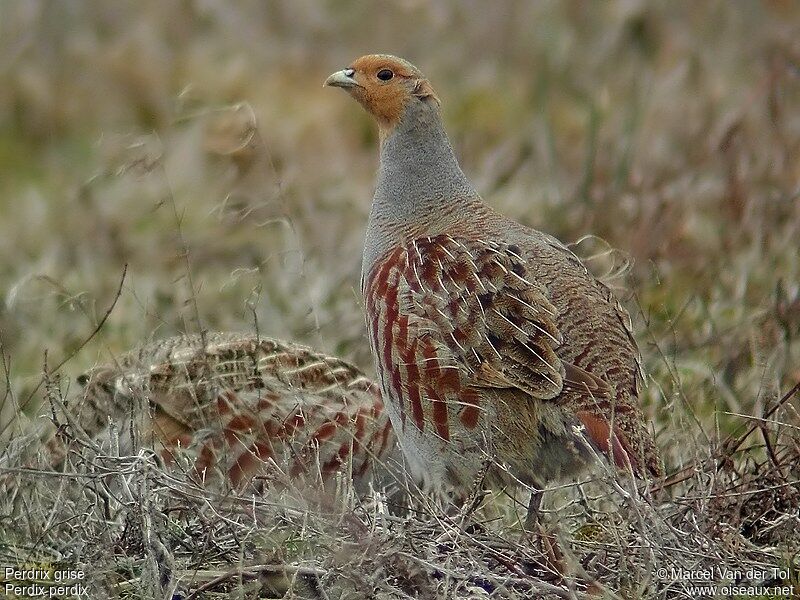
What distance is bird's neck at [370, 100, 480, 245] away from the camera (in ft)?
13.8

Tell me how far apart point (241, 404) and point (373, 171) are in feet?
13.5

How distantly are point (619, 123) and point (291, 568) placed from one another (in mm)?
5557

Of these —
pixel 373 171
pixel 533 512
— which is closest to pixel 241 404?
A: pixel 533 512

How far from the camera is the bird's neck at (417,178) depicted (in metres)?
4.19

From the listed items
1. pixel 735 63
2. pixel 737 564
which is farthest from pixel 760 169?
pixel 737 564

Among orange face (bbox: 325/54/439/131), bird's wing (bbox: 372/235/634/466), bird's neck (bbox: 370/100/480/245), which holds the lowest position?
bird's wing (bbox: 372/235/634/466)

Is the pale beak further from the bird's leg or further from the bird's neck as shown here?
the bird's leg

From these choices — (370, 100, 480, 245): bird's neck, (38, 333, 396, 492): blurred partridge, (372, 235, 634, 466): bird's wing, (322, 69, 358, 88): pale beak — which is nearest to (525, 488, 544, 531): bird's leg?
(372, 235, 634, 466): bird's wing

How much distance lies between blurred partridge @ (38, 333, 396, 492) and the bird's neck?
0.55 metres

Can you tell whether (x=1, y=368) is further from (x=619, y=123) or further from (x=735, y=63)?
(x=735, y=63)

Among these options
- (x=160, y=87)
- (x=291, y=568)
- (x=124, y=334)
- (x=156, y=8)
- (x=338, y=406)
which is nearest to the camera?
(x=291, y=568)

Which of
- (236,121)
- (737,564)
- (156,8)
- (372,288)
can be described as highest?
(156,8)

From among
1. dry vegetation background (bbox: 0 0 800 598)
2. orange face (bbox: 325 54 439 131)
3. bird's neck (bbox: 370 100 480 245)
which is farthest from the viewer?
dry vegetation background (bbox: 0 0 800 598)

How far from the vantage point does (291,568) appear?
2975mm
